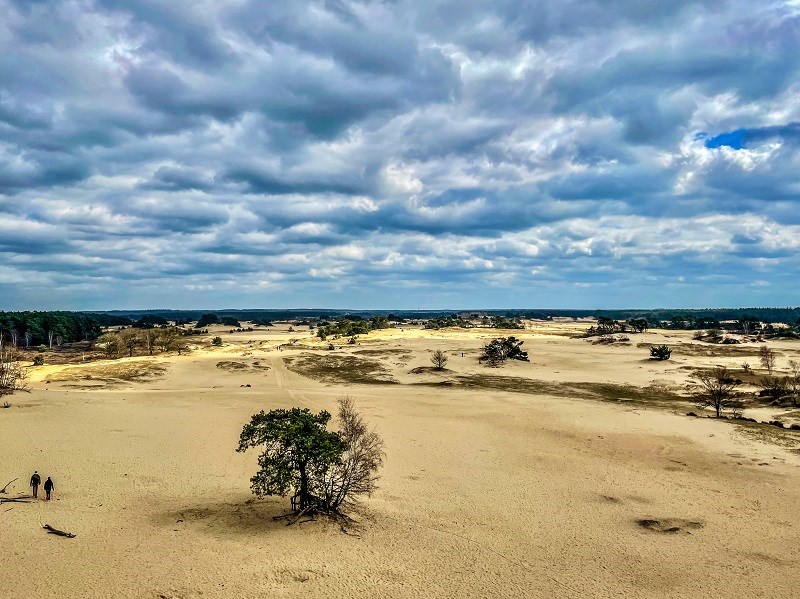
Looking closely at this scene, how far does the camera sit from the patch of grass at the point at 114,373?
64.6 metres

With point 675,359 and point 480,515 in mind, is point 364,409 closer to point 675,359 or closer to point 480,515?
point 480,515

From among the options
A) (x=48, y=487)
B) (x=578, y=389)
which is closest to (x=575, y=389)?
(x=578, y=389)

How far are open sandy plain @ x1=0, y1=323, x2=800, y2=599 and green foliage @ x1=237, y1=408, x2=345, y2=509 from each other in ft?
5.00

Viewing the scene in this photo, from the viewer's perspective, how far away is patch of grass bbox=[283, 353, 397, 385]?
6781 centimetres

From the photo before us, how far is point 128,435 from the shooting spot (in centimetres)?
3659

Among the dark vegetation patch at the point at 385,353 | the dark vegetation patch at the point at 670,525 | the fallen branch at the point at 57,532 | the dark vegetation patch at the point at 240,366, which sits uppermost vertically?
the dark vegetation patch at the point at 385,353

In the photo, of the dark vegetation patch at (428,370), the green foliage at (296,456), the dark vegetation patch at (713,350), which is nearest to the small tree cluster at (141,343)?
the dark vegetation patch at (428,370)

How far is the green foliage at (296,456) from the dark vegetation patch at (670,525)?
13663 mm

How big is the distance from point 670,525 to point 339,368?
59485 mm

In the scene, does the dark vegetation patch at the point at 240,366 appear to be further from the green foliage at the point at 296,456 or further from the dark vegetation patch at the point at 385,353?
the green foliage at the point at 296,456

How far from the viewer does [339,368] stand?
255 ft

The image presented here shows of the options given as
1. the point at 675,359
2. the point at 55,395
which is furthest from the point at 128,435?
the point at 675,359

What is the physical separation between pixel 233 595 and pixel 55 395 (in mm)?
47148

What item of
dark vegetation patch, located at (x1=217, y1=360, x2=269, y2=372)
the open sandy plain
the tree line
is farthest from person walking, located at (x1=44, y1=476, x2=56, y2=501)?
the tree line
